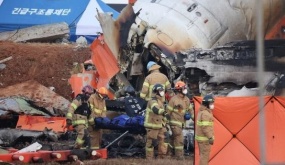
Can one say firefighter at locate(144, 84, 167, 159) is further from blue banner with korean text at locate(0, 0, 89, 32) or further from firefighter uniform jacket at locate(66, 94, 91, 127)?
blue banner with korean text at locate(0, 0, 89, 32)

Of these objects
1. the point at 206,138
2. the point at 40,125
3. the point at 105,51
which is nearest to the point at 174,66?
the point at 105,51

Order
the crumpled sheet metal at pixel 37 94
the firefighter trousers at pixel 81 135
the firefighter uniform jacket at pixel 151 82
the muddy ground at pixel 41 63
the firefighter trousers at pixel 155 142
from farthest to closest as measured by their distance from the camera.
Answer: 1. the muddy ground at pixel 41 63
2. the crumpled sheet metal at pixel 37 94
3. the firefighter uniform jacket at pixel 151 82
4. the firefighter trousers at pixel 81 135
5. the firefighter trousers at pixel 155 142

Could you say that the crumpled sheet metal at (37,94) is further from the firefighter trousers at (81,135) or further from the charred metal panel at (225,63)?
the firefighter trousers at (81,135)

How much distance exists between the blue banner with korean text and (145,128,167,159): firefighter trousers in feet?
47.6

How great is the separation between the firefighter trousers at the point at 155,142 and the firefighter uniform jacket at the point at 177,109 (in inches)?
9.0

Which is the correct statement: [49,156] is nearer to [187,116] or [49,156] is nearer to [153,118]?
[153,118]

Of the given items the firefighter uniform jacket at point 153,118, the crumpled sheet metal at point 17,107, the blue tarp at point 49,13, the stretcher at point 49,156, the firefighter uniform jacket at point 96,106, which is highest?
the blue tarp at point 49,13

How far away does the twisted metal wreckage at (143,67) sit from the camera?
11.4 metres

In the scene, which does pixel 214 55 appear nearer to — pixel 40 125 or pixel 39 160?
pixel 40 125

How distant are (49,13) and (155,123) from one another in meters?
15.5

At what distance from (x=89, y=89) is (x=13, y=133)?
5.47 ft

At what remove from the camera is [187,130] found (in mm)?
11258

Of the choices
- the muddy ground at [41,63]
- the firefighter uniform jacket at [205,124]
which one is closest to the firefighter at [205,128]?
the firefighter uniform jacket at [205,124]

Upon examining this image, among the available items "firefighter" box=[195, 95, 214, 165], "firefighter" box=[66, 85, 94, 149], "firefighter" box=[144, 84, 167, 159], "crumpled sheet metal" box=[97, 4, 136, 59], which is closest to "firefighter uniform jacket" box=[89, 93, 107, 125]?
"firefighter" box=[66, 85, 94, 149]
